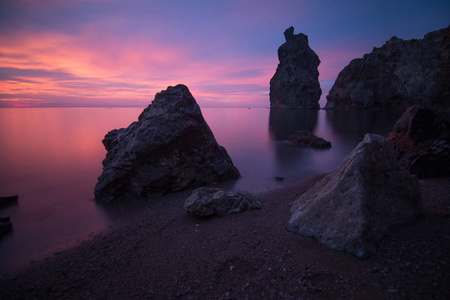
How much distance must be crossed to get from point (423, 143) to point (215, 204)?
6.85m

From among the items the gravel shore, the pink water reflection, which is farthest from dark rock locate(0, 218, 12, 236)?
the gravel shore

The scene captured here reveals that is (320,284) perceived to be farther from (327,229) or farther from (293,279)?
(327,229)

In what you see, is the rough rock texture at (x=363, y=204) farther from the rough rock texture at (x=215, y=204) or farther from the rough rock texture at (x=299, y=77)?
the rough rock texture at (x=299, y=77)

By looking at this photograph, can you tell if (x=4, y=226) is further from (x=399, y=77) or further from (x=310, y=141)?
(x=399, y=77)

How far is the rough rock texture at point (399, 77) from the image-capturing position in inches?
1904

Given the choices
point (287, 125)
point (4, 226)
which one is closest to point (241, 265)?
point (4, 226)

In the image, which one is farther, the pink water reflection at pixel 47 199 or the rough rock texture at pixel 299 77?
the rough rock texture at pixel 299 77

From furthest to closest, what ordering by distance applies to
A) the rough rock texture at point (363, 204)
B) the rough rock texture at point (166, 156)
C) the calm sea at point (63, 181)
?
the rough rock texture at point (166, 156) < the calm sea at point (63, 181) < the rough rock texture at point (363, 204)

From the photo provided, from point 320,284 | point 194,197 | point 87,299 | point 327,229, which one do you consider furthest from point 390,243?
point 87,299

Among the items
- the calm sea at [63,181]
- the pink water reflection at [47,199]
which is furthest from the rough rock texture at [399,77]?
the pink water reflection at [47,199]

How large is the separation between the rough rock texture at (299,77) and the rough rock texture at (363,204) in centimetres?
10702

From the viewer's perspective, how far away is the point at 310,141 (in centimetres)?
1700

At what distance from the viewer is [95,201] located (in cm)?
727

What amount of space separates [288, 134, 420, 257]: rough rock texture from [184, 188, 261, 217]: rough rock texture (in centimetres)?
169
